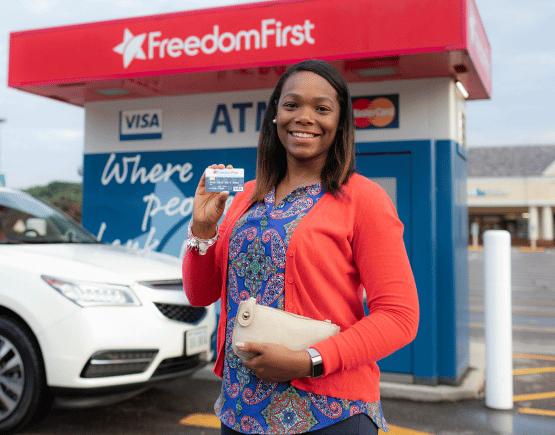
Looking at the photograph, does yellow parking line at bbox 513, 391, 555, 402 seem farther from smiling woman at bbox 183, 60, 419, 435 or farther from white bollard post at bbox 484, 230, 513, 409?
smiling woman at bbox 183, 60, 419, 435

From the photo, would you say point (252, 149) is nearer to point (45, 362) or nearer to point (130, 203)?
point (130, 203)

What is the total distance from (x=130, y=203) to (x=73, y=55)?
172 centimetres

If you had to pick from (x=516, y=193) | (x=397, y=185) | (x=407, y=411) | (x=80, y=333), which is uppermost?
(x=516, y=193)

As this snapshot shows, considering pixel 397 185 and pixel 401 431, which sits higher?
pixel 397 185

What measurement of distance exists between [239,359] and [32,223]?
391 cm

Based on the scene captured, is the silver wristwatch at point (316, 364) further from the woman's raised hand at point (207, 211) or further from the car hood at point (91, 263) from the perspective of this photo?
the car hood at point (91, 263)

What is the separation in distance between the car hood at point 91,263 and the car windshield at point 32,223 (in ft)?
0.75

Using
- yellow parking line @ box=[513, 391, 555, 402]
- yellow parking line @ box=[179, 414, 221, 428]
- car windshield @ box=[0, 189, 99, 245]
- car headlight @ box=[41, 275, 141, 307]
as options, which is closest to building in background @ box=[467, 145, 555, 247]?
yellow parking line @ box=[513, 391, 555, 402]

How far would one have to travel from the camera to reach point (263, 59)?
4.95 metres

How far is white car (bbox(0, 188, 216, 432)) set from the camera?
362 cm

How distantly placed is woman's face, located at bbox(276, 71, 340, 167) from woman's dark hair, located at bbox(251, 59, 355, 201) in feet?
0.08

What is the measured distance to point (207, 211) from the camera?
64.6 inches

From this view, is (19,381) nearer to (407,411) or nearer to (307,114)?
(407,411)

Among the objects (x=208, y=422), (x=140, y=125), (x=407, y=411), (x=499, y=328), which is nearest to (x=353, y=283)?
(x=208, y=422)
